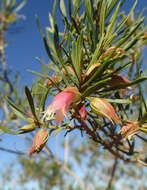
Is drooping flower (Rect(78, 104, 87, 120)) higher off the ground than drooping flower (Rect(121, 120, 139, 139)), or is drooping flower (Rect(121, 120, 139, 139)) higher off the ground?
drooping flower (Rect(78, 104, 87, 120))

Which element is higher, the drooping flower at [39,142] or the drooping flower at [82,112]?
the drooping flower at [82,112]

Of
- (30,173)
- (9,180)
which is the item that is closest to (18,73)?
(30,173)

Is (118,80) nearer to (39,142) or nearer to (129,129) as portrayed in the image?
(129,129)

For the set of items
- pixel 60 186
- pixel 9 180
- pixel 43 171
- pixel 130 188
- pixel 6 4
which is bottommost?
pixel 130 188

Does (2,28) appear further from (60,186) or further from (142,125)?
(60,186)

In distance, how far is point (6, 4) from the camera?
1855 millimetres

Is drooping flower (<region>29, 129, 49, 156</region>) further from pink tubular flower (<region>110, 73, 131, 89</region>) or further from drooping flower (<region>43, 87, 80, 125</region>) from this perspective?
pink tubular flower (<region>110, 73, 131, 89</region>)

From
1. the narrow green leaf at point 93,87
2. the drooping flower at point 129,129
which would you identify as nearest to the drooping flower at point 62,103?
the narrow green leaf at point 93,87

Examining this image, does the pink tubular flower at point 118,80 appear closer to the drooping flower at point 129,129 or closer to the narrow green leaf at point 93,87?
the narrow green leaf at point 93,87

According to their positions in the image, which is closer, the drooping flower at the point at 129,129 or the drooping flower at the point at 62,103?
the drooping flower at the point at 62,103

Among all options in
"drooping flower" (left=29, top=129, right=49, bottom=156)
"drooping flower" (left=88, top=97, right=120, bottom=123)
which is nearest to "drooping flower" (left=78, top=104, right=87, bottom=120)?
"drooping flower" (left=88, top=97, right=120, bottom=123)

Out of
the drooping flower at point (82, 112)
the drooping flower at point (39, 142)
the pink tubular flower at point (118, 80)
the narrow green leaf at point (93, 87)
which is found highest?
the pink tubular flower at point (118, 80)

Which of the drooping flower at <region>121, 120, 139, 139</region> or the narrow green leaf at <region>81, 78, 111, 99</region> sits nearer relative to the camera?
the narrow green leaf at <region>81, 78, 111, 99</region>

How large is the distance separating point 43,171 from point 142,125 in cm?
532
